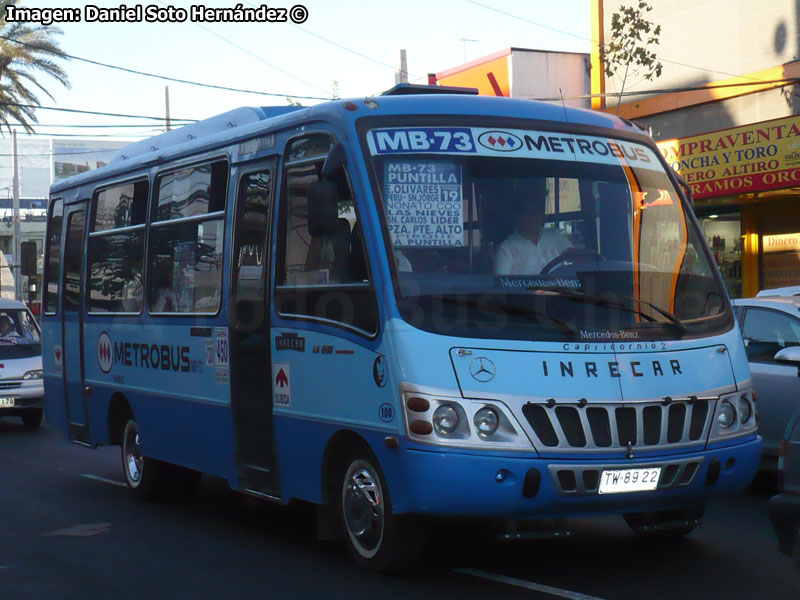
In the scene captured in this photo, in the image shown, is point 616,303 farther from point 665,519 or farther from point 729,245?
point 729,245

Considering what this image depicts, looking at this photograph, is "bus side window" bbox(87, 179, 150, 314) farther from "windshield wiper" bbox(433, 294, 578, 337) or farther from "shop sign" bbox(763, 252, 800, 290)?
"shop sign" bbox(763, 252, 800, 290)

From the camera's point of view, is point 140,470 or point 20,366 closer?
point 140,470

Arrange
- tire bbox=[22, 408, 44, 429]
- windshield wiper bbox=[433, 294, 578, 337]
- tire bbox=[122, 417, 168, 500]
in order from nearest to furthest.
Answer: windshield wiper bbox=[433, 294, 578, 337], tire bbox=[122, 417, 168, 500], tire bbox=[22, 408, 44, 429]

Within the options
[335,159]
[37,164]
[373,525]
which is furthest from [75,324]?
[37,164]

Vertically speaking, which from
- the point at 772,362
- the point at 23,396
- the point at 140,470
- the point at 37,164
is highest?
the point at 37,164

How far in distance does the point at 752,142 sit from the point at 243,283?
1252cm

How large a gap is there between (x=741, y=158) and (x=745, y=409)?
12737 mm

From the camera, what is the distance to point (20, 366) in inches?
668

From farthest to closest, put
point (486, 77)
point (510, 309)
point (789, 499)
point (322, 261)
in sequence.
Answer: point (486, 77) → point (322, 261) → point (510, 309) → point (789, 499)

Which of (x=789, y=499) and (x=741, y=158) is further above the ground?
(x=741, y=158)

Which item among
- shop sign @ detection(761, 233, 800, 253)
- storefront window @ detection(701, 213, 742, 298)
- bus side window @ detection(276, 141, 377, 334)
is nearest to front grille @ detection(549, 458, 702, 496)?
bus side window @ detection(276, 141, 377, 334)

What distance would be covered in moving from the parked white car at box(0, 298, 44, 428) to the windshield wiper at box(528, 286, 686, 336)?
11.9 metres

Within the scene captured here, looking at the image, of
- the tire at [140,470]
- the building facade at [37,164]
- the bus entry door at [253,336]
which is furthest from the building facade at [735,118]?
the building facade at [37,164]

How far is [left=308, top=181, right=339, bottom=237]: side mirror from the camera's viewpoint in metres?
6.81
